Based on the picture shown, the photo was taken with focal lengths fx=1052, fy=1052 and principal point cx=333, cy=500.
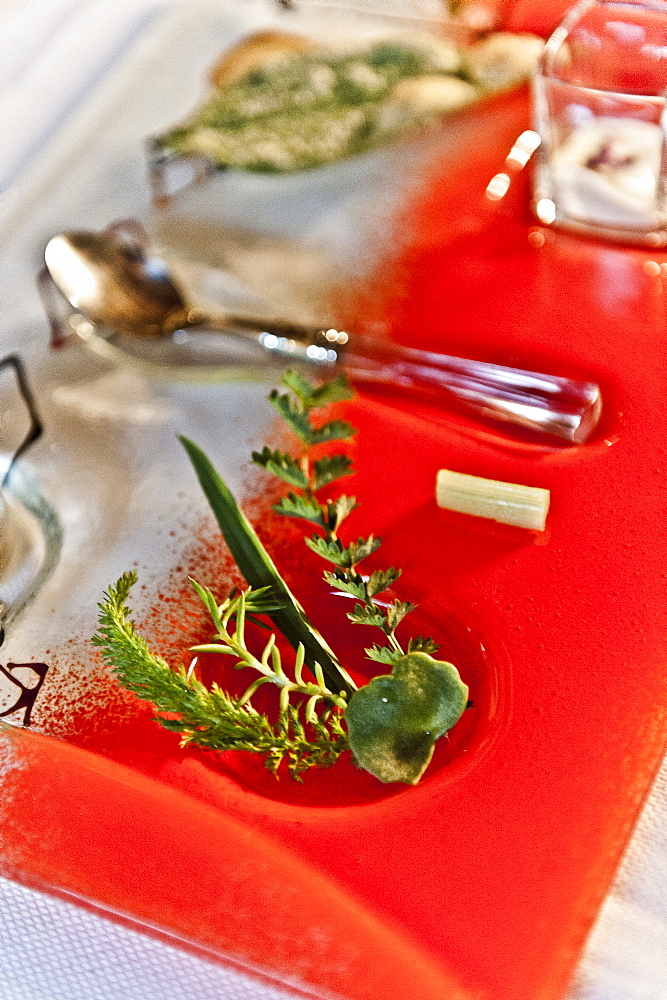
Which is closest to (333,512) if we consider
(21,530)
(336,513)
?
(336,513)

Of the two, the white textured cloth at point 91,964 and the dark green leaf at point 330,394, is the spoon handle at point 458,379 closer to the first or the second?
the dark green leaf at point 330,394

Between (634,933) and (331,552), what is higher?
(331,552)

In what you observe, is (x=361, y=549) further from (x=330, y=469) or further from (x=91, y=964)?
(x=91, y=964)

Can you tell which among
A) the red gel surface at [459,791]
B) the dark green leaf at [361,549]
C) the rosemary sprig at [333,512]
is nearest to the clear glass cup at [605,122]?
the red gel surface at [459,791]

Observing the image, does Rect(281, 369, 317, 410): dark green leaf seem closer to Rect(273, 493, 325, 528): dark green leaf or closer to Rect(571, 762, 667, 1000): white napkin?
Rect(273, 493, 325, 528): dark green leaf

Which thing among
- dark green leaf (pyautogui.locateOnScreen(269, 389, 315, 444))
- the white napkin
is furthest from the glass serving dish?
the white napkin

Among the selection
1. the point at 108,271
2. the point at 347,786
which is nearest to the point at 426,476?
the point at 347,786
